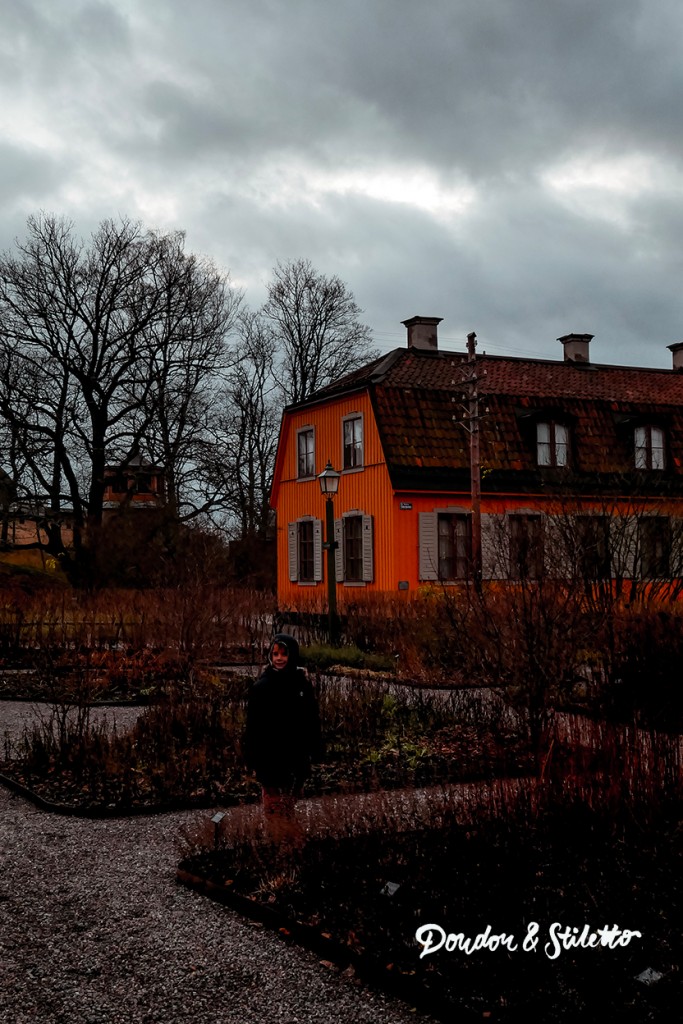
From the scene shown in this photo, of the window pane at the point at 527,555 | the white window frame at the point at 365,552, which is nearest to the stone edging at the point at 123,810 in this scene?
the window pane at the point at 527,555

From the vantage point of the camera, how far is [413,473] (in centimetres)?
2964

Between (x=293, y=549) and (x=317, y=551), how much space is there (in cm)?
156

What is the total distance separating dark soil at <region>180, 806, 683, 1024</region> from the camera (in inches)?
183

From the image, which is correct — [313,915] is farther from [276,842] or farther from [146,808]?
[146,808]

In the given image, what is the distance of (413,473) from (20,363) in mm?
14284

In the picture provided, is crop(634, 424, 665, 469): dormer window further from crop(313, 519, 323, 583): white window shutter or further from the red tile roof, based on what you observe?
crop(313, 519, 323, 583): white window shutter

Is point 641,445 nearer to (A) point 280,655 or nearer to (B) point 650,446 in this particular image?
(B) point 650,446

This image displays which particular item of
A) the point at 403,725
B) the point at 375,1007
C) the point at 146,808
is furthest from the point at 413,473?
the point at 375,1007

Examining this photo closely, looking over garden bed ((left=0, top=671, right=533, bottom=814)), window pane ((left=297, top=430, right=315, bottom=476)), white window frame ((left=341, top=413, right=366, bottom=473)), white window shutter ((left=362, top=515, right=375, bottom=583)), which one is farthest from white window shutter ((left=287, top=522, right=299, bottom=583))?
garden bed ((left=0, top=671, right=533, bottom=814))

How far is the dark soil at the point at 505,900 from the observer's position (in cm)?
466

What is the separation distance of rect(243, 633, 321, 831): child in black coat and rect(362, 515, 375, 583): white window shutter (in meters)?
23.3

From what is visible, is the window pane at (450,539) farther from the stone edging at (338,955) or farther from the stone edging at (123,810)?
the stone edging at (338,955)

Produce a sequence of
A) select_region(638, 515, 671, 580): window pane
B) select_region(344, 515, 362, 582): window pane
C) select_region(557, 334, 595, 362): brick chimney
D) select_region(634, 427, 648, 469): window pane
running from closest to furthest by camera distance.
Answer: select_region(638, 515, 671, 580): window pane, select_region(344, 515, 362, 582): window pane, select_region(634, 427, 648, 469): window pane, select_region(557, 334, 595, 362): brick chimney

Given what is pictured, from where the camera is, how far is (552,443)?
1264 inches
